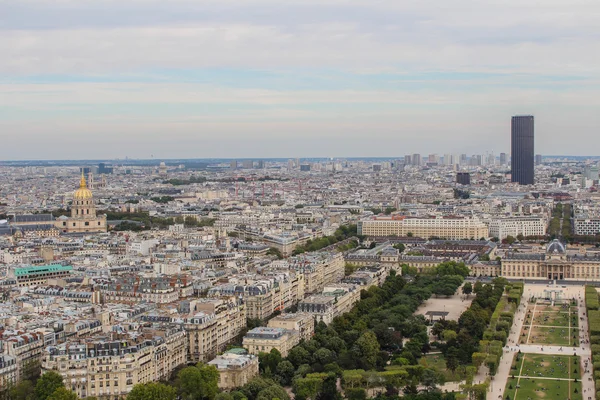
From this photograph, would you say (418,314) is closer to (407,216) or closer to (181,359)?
(181,359)

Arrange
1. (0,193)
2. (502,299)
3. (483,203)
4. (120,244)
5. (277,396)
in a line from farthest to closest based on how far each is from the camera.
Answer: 1. (0,193)
2. (483,203)
3. (120,244)
4. (502,299)
5. (277,396)

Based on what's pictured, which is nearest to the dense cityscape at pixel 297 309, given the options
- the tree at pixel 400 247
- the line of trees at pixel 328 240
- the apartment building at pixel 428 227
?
the apartment building at pixel 428 227

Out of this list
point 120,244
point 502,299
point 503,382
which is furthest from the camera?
point 120,244

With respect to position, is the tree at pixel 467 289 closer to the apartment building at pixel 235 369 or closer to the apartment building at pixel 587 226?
the apartment building at pixel 235 369

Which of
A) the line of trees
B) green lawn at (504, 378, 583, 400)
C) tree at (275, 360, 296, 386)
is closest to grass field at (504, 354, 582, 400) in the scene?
green lawn at (504, 378, 583, 400)

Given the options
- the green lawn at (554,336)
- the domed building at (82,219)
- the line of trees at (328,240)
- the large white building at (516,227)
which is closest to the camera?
the green lawn at (554,336)

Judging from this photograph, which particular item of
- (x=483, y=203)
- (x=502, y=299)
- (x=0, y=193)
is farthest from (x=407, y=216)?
(x=0, y=193)
